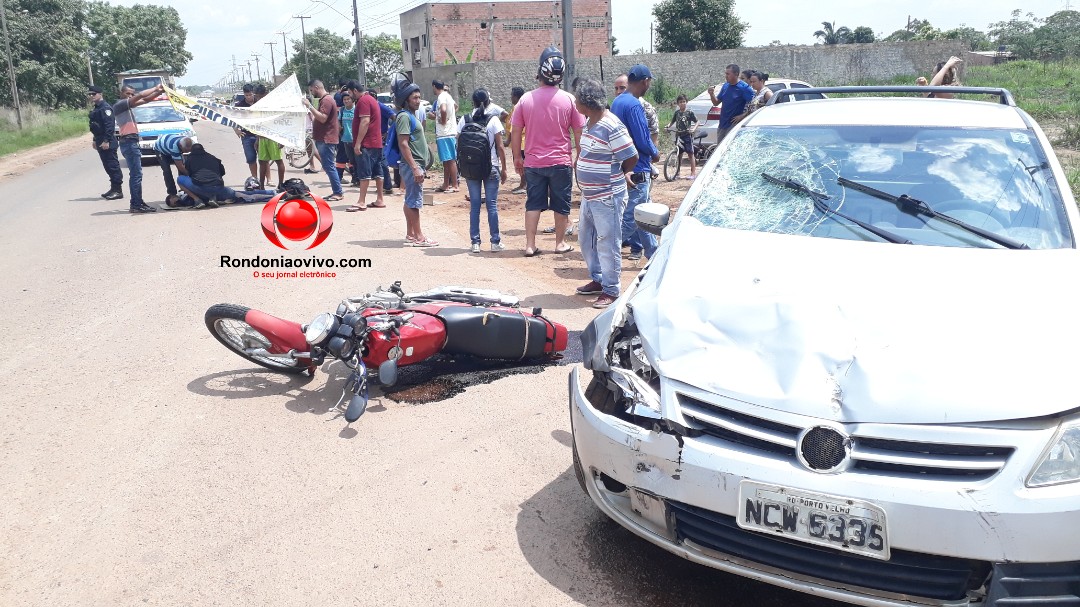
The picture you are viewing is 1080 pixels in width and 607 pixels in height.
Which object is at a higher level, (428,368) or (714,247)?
(714,247)

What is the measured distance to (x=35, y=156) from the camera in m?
28.9

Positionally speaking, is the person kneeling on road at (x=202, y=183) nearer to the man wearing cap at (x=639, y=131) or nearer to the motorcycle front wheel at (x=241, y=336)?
the man wearing cap at (x=639, y=131)

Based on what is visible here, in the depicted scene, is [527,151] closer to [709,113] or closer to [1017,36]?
[709,113]

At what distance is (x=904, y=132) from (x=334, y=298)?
4.92 metres

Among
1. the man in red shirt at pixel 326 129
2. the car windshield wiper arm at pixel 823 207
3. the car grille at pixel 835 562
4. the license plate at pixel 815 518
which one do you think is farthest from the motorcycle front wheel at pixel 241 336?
the man in red shirt at pixel 326 129

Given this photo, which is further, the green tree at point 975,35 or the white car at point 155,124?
the green tree at point 975,35

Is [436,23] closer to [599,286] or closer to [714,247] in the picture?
[599,286]

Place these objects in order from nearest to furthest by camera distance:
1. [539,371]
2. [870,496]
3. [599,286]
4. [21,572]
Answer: [870,496] → [21,572] → [539,371] → [599,286]

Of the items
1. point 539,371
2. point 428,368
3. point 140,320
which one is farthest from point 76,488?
point 140,320

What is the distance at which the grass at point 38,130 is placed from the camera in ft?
105

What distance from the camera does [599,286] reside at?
288 inches

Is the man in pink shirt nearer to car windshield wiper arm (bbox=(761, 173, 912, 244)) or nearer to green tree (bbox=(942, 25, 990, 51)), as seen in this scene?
car windshield wiper arm (bbox=(761, 173, 912, 244))

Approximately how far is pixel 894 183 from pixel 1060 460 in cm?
177

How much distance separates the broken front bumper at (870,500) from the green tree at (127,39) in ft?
253
